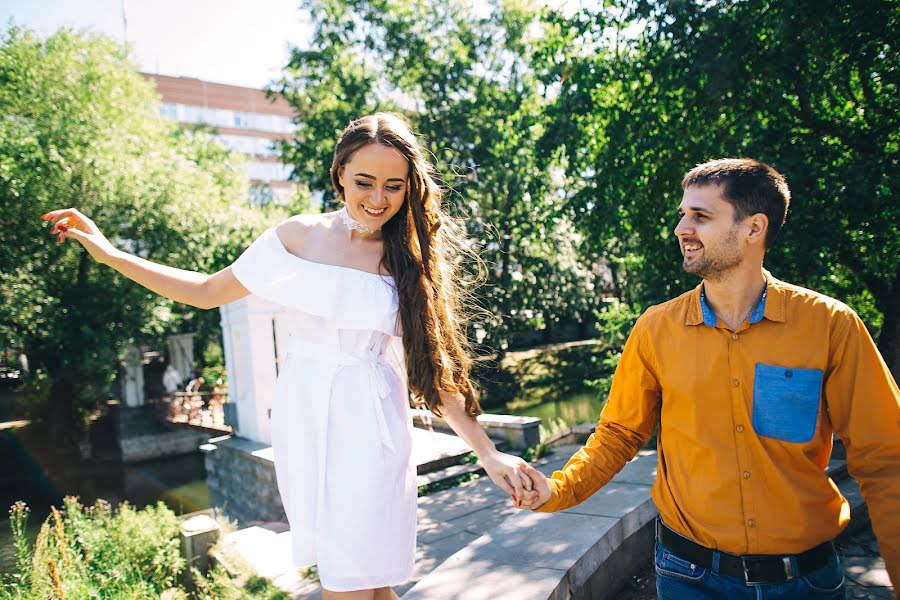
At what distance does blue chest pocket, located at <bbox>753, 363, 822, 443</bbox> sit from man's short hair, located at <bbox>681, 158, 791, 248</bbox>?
452 mm

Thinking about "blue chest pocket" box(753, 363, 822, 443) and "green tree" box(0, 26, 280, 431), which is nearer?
"blue chest pocket" box(753, 363, 822, 443)

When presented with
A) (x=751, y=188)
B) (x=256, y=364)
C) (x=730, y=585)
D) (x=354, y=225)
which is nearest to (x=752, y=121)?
(x=751, y=188)

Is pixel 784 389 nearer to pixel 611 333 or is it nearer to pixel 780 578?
pixel 780 578

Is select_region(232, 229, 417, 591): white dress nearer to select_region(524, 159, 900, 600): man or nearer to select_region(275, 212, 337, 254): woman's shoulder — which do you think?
select_region(275, 212, 337, 254): woman's shoulder

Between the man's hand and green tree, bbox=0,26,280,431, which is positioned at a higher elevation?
green tree, bbox=0,26,280,431

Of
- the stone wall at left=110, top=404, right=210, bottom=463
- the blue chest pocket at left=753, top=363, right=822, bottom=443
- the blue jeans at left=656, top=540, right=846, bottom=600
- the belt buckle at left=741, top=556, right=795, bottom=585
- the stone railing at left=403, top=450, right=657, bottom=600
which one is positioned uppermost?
the blue chest pocket at left=753, top=363, right=822, bottom=443

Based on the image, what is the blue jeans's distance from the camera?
1.91 meters

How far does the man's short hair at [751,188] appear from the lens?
6.79 feet

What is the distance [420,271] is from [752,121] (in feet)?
18.2

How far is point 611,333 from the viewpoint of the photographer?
8.75 meters

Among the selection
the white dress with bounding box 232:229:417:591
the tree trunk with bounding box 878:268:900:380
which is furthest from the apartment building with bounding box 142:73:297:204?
the white dress with bounding box 232:229:417:591

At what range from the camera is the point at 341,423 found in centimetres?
224

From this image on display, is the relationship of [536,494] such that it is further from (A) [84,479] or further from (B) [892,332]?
(A) [84,479]

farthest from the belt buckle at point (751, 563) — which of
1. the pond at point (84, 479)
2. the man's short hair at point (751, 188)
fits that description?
Answer: the pond at point (84, 479)
